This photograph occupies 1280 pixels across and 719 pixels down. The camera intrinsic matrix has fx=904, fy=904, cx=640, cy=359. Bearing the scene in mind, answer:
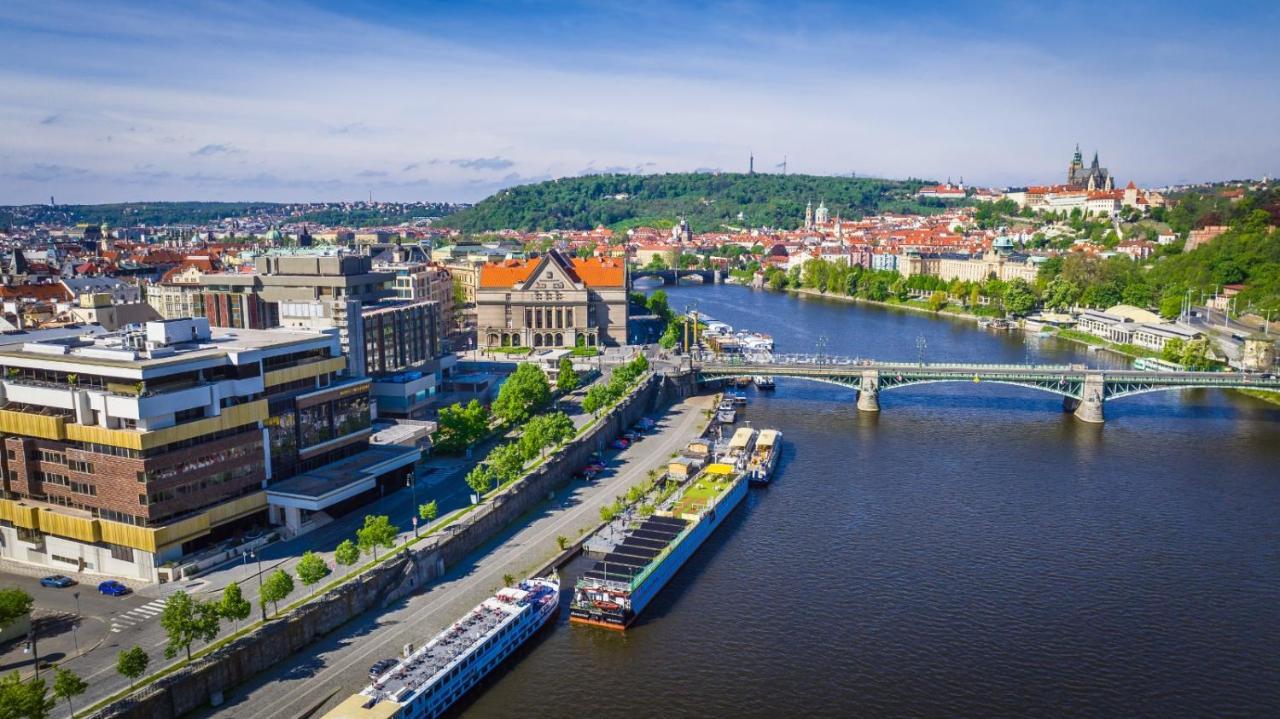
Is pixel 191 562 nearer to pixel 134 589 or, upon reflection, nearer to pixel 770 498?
pixel 134 589

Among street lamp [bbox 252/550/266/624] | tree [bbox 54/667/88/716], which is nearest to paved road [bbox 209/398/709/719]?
street lamp [bbox 252/550/266/624]

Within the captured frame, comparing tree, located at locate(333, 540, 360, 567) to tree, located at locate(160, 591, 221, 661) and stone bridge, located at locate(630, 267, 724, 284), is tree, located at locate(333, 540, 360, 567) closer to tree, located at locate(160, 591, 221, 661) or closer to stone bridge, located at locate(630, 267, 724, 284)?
tree, located at locate(160, 591, 221, 661)

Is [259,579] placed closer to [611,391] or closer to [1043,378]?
[611,391]

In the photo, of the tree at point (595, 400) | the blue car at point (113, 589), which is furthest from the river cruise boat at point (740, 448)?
the blue car at point (113, 589)

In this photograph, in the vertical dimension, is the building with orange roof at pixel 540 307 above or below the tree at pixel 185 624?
above

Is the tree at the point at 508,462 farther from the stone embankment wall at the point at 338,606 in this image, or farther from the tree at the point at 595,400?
the tree at the point at 595,400

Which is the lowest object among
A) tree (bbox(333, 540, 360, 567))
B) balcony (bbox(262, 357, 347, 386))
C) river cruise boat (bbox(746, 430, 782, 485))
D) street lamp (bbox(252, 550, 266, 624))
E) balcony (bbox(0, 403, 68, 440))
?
river cruise boat (bbox(746, 430, 782, 485))
